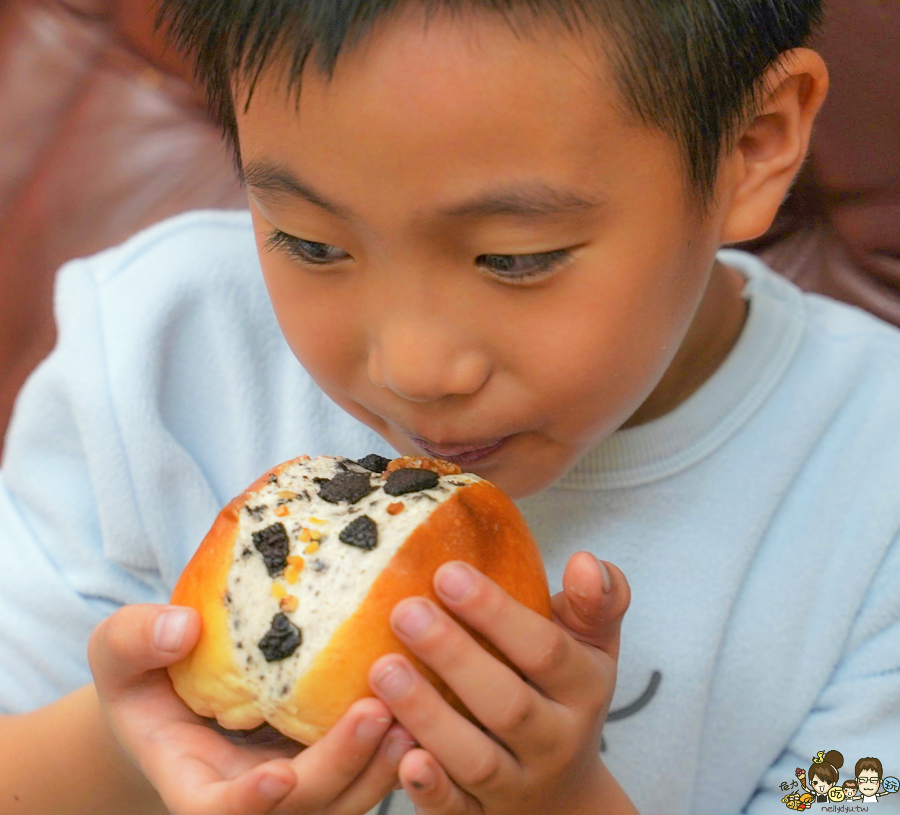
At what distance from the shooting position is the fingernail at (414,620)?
1.68ft

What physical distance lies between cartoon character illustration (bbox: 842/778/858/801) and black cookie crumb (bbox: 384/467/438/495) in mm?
533

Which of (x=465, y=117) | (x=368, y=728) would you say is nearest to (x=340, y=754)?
(x=368, y=728)

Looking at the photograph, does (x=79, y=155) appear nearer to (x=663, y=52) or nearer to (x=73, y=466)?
(x=73, y=466)

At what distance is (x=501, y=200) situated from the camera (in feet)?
1.78

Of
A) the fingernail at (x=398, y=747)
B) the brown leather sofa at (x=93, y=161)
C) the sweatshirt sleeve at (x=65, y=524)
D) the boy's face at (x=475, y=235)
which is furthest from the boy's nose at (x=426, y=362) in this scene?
the brown leather sofa at (x=93, y=161)

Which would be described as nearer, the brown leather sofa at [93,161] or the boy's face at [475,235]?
the boy's face at [475,235]

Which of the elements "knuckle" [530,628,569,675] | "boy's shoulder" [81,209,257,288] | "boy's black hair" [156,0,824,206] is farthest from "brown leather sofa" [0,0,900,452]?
"knuckle" [530,628,569,675]

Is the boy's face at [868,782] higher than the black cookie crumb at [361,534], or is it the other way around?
the black cookie crumb at [361,534]

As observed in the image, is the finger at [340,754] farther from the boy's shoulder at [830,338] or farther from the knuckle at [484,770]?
the boy's shoulder at [830,338]

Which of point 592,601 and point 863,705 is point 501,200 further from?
point 863,705

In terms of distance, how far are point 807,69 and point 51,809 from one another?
35.5 inches

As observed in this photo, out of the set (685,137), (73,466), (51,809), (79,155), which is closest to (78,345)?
(73,466)

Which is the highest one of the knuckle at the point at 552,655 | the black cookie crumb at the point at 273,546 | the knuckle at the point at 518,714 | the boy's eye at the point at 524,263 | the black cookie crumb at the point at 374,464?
the boy's eye at the point at 524,263

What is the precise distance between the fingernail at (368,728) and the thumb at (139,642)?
121 millimetres
